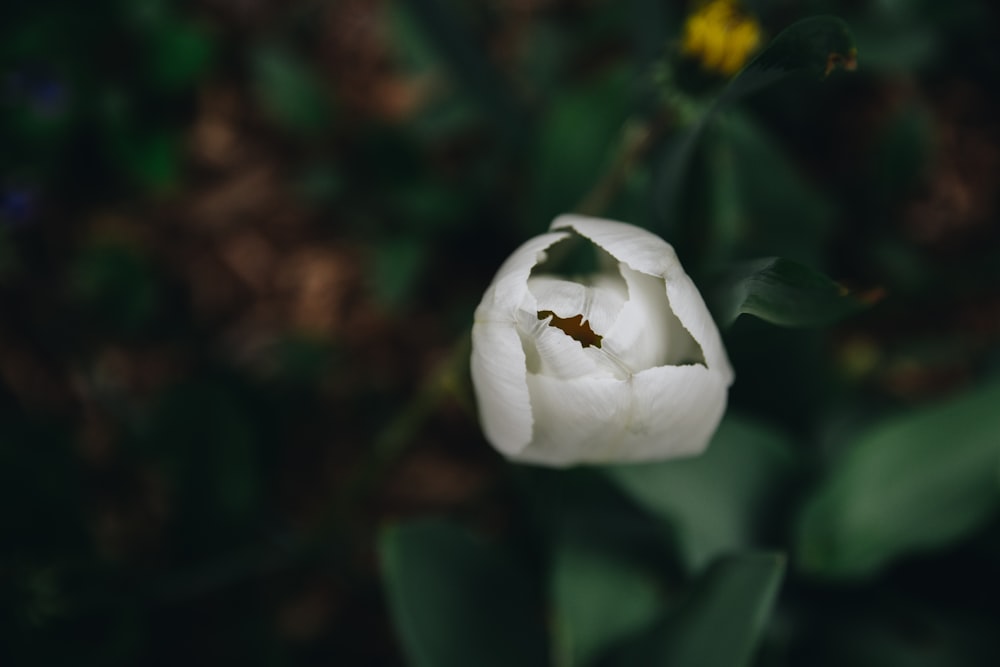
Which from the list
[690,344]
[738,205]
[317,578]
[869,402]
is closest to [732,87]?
[690,344]

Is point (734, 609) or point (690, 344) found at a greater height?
point (690, 344)

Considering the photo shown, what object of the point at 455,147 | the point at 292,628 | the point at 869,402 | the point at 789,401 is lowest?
the point at 292,628

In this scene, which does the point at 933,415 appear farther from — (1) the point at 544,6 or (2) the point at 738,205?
(1) the point at 544,6

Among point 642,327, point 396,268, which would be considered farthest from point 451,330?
point 642,327

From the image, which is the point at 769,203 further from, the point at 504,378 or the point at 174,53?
the point at 174,53

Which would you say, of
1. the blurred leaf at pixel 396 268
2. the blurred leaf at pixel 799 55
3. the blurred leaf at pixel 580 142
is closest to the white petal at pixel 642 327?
the blurred leaf at pixel 799 55

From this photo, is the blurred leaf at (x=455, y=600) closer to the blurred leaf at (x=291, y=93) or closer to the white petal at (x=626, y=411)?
the white petal at (x=626, y=411)
